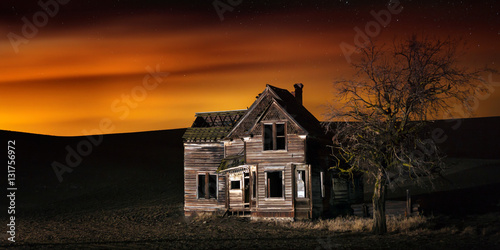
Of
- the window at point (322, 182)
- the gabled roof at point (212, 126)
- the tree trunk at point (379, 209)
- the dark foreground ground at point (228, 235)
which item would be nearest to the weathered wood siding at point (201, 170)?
the gabled roof at point (212, 126)

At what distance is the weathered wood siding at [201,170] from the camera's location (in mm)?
35344

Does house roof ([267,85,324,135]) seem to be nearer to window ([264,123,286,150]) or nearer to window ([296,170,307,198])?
window ([264,123,286,150])

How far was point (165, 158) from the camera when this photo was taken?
82438mm

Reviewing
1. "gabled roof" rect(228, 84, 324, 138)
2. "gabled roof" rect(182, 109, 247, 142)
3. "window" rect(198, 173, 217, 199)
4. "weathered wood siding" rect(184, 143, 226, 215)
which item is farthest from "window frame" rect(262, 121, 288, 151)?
"window" rect(198, 173, 217, 199)

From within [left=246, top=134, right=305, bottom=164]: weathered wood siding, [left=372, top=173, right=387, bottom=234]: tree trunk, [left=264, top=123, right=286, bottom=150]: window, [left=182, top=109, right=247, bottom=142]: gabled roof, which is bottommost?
[left=372, top=173, right=387, bottom=234]: tree trunk

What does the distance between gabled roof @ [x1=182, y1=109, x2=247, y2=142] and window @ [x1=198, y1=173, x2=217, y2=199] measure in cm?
254

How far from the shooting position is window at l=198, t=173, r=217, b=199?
35.8 meters

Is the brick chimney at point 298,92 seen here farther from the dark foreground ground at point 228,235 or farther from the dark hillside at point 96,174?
the dark hillside at point 96,174

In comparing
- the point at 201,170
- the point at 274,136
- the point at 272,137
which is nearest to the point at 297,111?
the point at 272,137

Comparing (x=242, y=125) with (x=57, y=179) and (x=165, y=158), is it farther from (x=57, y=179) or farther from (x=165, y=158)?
(x=165, y=158)

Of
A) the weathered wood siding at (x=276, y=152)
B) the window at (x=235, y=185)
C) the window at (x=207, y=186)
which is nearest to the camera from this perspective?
the weathered wood siding at (x=276, y=152)

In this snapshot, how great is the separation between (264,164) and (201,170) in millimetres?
6308

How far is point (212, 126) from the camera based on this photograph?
3812 centimetres

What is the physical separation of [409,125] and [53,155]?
221 feet
